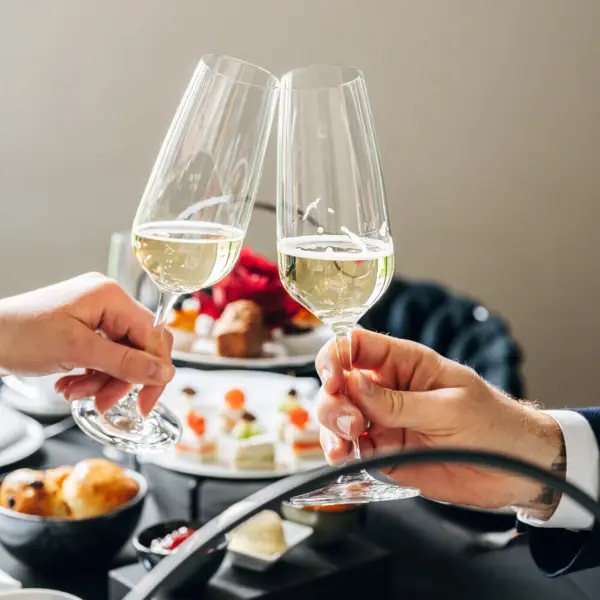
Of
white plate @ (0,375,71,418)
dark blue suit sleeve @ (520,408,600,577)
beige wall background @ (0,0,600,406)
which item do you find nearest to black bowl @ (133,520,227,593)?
dark blue suit sleeve @ (520,408,600,577)

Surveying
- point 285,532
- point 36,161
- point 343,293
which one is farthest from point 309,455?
point 36,161

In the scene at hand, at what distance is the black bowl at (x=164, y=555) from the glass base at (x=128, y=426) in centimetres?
9

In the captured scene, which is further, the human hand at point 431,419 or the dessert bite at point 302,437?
the dessert bite at point 302,437

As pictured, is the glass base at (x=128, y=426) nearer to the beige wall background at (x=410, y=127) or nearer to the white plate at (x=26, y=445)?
the white plate at (x=26, y=445)

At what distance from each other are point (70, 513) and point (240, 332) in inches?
23.5

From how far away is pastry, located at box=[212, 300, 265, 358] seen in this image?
1549 millimetres

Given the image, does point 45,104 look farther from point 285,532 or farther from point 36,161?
point 285,532

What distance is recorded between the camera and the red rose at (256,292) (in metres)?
1.72

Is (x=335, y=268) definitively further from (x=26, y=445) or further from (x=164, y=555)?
(x=26, y=445)

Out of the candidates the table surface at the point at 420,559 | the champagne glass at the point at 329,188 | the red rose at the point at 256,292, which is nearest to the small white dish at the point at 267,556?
the table surface at the point at 420,559

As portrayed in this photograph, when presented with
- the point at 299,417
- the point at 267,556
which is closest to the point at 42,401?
the point at 299,417

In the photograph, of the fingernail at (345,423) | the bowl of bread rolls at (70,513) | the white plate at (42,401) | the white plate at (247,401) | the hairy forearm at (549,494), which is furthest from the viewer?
the white plate at (42,401)

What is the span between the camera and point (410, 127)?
302 centimetres

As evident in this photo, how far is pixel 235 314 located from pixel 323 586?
2.49 ft
